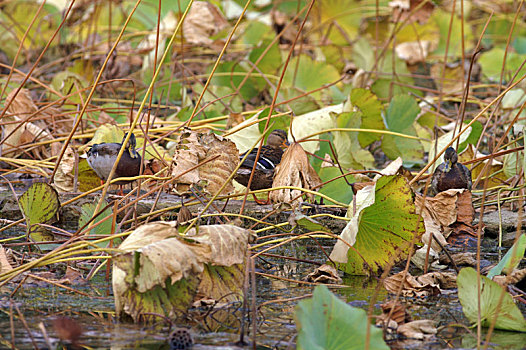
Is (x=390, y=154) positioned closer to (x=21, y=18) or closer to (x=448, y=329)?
(x=448, y=329)

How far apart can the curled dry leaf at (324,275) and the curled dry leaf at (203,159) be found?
1.09 ft

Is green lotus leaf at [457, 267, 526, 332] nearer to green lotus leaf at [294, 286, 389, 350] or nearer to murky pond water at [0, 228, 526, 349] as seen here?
murky pond water at [0, 228, 526, 349]

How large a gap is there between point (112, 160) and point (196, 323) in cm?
88

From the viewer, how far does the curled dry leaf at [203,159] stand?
153cm

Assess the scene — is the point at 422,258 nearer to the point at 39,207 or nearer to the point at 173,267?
the point at 173,267

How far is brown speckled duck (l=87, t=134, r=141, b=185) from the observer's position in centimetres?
191

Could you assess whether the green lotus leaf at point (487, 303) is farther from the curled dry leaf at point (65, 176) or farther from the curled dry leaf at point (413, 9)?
the curled dry leaf at point (413, 9)

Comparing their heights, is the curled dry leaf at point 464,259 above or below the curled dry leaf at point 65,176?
below

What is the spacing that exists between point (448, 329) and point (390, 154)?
1.55m

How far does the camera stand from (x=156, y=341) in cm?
106

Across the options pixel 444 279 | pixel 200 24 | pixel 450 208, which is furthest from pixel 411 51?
pixel 444 279

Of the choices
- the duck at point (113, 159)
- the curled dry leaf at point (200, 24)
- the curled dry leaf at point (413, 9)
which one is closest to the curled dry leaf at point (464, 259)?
the duck at point (113, 159)

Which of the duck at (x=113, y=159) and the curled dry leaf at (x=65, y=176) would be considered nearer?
the duck at (x=113, y=159)

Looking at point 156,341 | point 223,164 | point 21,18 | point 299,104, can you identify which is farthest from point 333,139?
point 21,18
